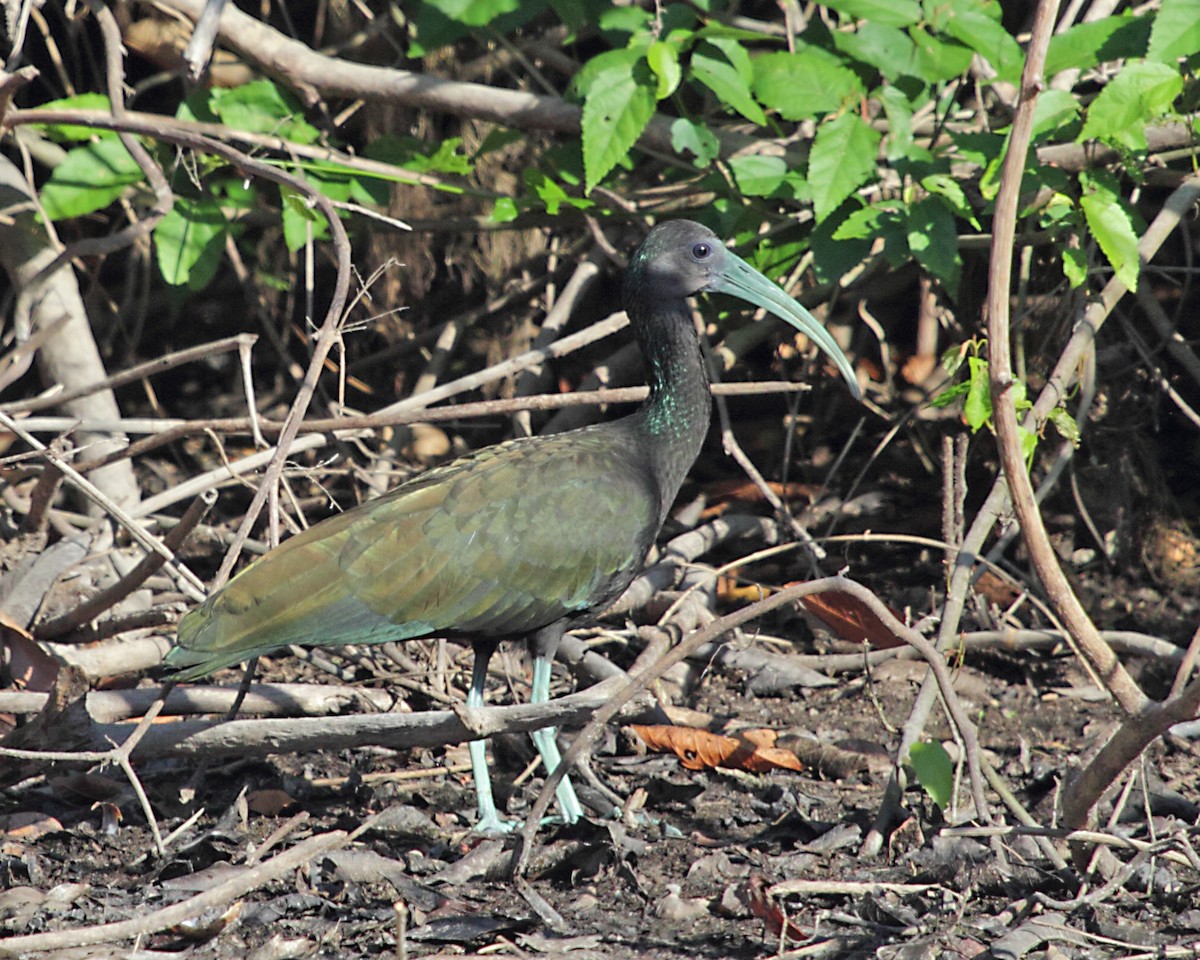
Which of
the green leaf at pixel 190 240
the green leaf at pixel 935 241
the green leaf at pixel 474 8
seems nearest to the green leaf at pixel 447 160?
the green leaf at pixel 474 8

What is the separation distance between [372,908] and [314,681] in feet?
4.86

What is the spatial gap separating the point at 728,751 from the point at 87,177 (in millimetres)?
3302

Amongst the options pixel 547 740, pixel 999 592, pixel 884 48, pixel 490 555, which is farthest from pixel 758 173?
pixel 547 740

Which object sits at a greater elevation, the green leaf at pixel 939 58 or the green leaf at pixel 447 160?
the green leaf at pixel 939 58

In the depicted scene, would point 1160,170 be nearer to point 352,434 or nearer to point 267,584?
point 352,434

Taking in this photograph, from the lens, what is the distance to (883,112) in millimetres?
5434

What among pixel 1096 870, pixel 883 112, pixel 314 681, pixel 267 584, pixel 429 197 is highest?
pixel 883 112

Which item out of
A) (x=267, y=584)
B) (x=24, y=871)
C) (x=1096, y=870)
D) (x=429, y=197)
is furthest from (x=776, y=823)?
(x=429, y=197)

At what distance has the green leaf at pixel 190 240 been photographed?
5676mm

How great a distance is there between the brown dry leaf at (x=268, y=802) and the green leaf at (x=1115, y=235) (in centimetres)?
297

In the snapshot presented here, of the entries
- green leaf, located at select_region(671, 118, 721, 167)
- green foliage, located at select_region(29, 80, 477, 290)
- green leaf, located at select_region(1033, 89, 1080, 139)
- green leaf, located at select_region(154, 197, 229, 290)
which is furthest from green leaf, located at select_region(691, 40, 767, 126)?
green leaf, located at select_region(154, 197, 229, 290)

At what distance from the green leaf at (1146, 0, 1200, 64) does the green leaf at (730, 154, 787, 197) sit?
4.26 feet

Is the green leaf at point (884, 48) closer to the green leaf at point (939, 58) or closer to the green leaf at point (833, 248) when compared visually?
the green leaf at point (939, 58)

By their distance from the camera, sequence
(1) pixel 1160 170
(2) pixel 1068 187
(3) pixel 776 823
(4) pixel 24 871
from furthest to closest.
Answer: (1) pixel 1160 170
(2) pixel 1068 187
(3) pixel 776 823
(4) pixel 24 871
